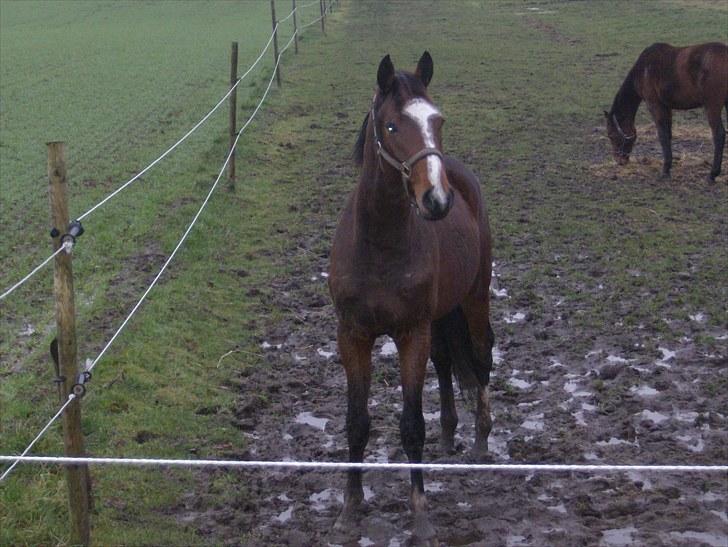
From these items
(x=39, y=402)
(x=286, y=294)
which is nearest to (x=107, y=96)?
(x=286, y=294)

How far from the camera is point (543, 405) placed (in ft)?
20.2

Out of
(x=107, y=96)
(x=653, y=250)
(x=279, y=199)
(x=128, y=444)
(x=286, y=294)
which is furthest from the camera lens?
(x=107, y=96)

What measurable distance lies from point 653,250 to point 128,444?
5666 millimetres

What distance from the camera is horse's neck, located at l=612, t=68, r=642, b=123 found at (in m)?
13.5

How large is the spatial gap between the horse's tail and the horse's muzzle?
1911 millimetres

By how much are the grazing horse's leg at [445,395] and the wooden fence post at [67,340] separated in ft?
7.25

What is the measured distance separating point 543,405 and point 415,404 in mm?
1660

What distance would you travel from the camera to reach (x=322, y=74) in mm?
22812

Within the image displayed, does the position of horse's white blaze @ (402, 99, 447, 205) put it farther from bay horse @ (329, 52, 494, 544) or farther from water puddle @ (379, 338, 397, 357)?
water puddle @ (379, 338, 397, 357)

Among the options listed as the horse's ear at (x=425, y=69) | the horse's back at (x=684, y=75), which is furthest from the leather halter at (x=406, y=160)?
the horse's back at (x=684, y=75)

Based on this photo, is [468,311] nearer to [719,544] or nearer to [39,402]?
[719,544]

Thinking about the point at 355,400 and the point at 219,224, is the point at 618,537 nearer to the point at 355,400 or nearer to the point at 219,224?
the point at 355,400

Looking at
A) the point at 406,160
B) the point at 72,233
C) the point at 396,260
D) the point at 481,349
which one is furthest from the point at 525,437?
the point at 72,233

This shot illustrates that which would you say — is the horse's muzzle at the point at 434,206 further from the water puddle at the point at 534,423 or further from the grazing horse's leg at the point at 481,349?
the water puddle at the point at 534,423
